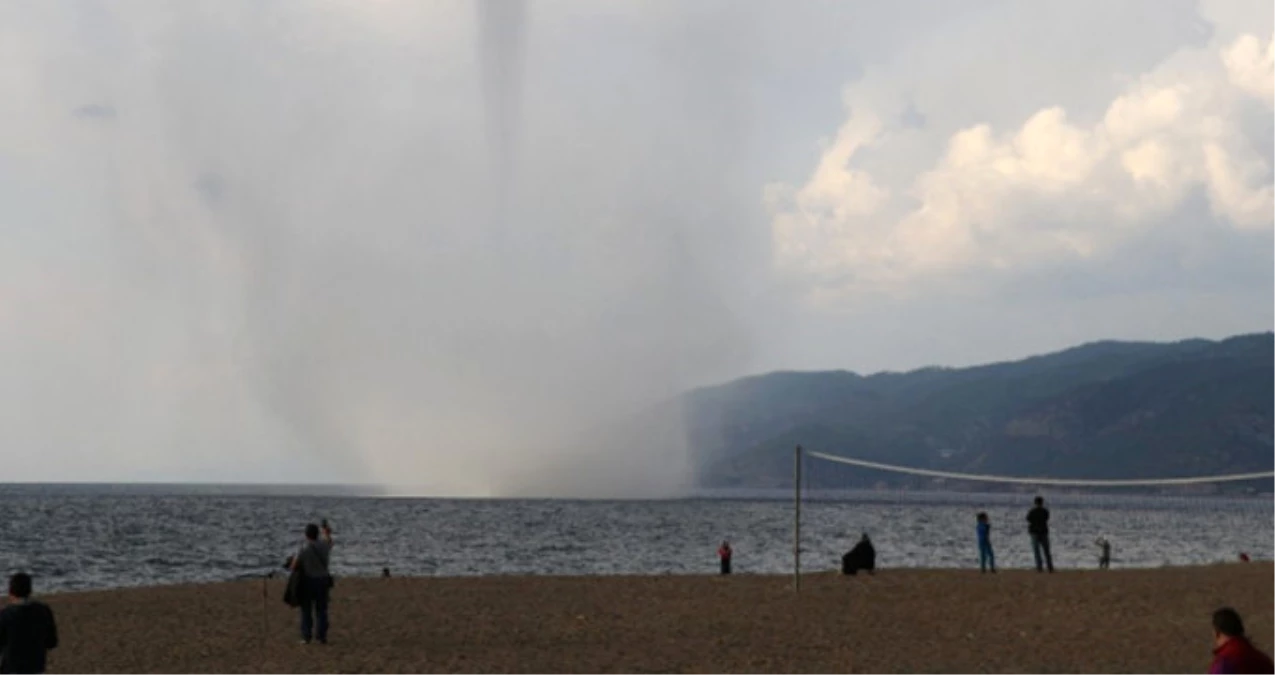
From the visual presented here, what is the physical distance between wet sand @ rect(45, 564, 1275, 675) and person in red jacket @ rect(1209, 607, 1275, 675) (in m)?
9.03

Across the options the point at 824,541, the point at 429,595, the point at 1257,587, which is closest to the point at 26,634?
the point at 429,595

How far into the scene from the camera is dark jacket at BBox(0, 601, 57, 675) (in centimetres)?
1159

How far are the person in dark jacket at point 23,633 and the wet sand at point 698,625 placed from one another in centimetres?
665

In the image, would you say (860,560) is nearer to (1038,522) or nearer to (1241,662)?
(1038,522)

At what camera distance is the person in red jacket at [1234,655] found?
9094mm

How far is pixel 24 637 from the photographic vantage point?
11.6m

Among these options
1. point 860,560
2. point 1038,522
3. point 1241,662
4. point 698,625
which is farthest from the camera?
point 860,560

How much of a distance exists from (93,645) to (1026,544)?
57.2m

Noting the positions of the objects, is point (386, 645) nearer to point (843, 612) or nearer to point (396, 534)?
A: point (843, 612)

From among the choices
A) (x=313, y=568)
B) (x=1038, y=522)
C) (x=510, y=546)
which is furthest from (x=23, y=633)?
(x=510, y=546)

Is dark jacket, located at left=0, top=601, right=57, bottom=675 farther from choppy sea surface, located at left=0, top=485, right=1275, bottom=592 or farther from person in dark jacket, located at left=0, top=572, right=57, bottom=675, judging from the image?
choppy sea surface, located at left=0, top=485, right=1275, bottom=592

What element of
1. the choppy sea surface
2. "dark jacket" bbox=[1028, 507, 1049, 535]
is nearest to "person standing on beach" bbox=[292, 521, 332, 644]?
"dark jacket" bbox=[1028, 507, 1049, 535]

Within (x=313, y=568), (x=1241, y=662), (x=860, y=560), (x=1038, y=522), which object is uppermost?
(x=1038, y=522)

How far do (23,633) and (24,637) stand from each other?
36 mm
